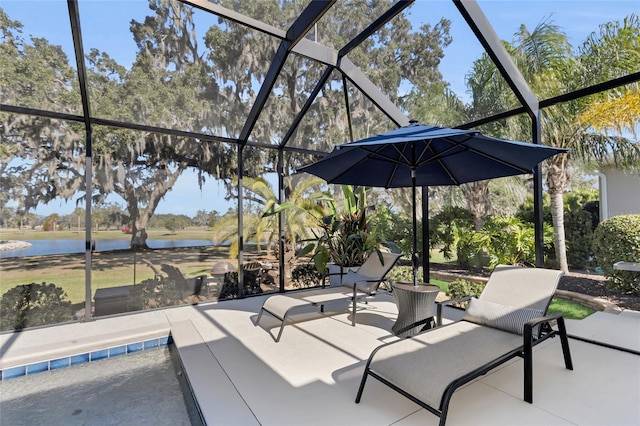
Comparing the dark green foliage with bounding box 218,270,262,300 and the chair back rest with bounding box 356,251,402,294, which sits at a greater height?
the chair back rest with bounding box 356,251,402,294

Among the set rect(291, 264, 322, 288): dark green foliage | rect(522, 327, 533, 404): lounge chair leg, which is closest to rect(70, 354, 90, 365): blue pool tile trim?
rect(291, 264, 322, 288): dark green foliage

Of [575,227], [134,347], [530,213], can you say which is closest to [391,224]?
[530,213]

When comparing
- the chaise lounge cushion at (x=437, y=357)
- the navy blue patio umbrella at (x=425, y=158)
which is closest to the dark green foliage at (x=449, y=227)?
the navy blue patio umbrella at (x=425, y=158)

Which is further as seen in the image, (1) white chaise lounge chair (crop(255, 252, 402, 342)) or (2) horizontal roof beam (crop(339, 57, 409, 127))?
(2) horizontal roof beam (crop(339, 57, 409, 127))

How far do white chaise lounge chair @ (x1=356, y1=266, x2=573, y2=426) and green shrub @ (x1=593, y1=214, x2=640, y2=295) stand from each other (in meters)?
3.94

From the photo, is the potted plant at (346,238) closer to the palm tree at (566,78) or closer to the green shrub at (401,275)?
the green shrub at (401,275)

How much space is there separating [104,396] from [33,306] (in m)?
3.01

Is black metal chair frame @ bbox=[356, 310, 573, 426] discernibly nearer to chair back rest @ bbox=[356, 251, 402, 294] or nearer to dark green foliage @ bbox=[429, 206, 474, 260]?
chair back rest @ bbox=[356, 251, 402, 294]

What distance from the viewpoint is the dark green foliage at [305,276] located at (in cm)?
799

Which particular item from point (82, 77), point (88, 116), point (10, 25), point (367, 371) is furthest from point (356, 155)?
point (10, 25)

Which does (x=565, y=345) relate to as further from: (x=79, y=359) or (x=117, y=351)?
(x=79, y=359)

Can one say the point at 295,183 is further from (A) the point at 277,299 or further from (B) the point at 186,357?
(B) the point at 186,357

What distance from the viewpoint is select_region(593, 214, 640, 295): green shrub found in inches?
240

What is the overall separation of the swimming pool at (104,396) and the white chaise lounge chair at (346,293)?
4.76 ft
